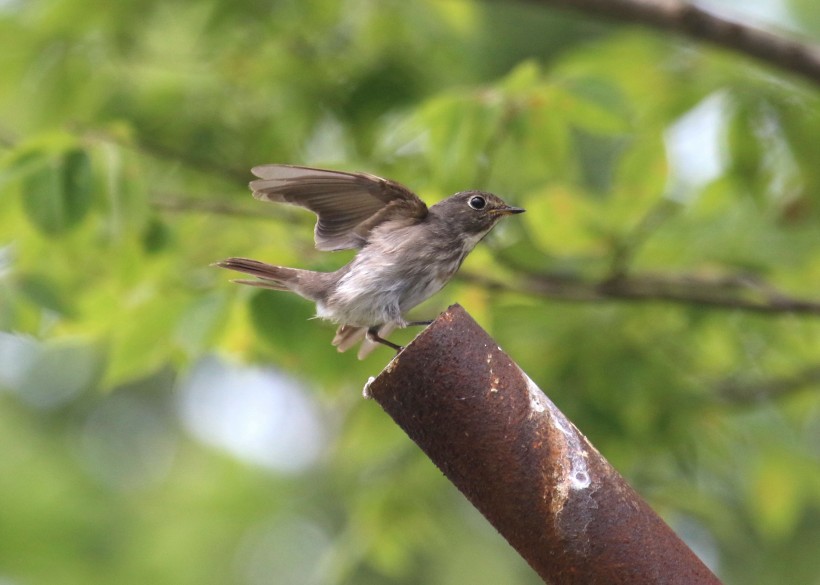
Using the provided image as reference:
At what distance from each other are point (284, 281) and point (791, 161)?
2659mm

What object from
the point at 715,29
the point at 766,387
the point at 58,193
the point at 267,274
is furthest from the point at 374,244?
the point at 766,387

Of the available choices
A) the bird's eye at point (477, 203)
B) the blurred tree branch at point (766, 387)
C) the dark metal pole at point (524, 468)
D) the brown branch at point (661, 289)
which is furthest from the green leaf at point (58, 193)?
the blurred tree branch at point (766, 387)

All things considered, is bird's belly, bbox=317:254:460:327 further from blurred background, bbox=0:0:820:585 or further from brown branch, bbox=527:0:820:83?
brown branch, bbox=527:0:820:83

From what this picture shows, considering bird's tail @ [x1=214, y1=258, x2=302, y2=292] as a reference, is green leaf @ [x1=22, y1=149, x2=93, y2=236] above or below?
above

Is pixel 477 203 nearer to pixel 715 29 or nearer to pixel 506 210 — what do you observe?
pixel 506 210

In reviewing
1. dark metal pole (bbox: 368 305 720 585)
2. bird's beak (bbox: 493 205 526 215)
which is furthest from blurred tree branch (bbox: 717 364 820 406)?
dark metal pole (bbox: 368 305 720 585)

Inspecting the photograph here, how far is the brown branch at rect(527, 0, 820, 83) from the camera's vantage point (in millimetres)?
4934

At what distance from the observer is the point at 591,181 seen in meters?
9.54

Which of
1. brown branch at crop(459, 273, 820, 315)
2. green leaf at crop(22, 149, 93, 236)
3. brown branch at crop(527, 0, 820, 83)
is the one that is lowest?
brown branch at crop(459, 273, 820, 315)

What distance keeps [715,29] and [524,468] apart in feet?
11.0

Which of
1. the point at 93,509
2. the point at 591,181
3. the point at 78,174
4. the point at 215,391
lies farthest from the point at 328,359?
the point at 215,391

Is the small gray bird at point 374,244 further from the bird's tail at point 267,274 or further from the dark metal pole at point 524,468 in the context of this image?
the dark metal pole at point 524,468

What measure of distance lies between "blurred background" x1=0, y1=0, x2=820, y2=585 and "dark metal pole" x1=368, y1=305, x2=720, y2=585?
6.16 feet

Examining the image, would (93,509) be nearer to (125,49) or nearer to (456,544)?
(456,544)
